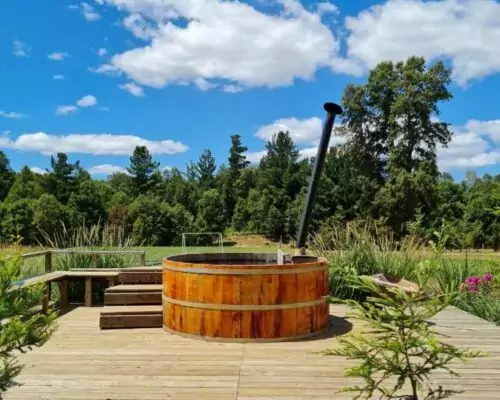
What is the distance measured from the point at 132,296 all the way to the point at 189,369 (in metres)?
2.52

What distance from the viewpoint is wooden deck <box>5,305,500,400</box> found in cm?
360

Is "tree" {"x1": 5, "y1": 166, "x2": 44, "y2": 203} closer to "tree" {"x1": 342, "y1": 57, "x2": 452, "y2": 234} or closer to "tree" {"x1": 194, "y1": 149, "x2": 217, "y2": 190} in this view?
"tree" {"x1": 194, "y1": 149, "x2": 217, "y2": 190}

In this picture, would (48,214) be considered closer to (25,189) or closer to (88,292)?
(25,189)

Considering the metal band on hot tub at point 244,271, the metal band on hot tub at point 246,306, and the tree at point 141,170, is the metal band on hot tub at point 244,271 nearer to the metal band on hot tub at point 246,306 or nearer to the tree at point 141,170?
the metal band on hot tub at point 246,306

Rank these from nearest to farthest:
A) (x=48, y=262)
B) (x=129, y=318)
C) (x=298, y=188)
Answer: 1. (x=129, y=318)
2. (x=48, y=262)
3. (x=298, y=188)

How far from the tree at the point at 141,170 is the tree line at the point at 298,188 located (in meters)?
0.11

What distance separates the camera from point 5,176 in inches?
2127

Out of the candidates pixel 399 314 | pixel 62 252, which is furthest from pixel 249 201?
pixel 399 314

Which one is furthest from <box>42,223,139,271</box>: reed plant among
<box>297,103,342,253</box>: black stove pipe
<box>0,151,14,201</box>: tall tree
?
<box>0,151,14,201</box>: tall tree

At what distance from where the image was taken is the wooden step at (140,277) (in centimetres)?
719

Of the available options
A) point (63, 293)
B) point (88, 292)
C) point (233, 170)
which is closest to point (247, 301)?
point (88, 292)

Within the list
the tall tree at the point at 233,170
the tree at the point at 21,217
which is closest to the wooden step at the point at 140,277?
the tree at the point at 21,217

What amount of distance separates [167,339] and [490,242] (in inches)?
1332

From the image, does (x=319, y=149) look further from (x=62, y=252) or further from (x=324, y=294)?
(x=62, y=252)
